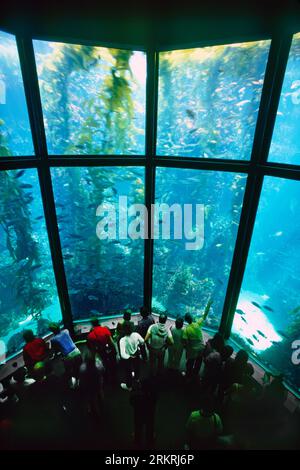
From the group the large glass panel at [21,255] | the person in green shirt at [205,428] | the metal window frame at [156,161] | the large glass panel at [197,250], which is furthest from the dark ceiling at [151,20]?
the large glass panel at [197,250]

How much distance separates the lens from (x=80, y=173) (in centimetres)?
682

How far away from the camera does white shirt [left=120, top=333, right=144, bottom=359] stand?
9.48 feet

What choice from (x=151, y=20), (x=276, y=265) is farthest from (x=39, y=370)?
(x=276, y=265)

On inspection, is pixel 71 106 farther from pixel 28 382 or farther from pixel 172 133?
pixel 28 382

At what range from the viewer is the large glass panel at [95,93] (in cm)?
332

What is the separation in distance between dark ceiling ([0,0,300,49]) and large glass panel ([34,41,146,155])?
260mm

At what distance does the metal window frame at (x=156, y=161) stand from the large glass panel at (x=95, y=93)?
0.67 ft

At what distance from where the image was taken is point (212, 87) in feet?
13.2

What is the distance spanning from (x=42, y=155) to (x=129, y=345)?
3.26 meters

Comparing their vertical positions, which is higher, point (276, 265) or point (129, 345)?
point (129, 345)

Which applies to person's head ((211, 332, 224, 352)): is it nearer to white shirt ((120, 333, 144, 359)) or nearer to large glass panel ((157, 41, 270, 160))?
white shirt ((120, 333, 144, 359))

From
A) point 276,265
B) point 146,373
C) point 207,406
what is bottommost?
point 276,265

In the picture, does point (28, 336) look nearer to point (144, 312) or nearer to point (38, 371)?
point (38, 371)
